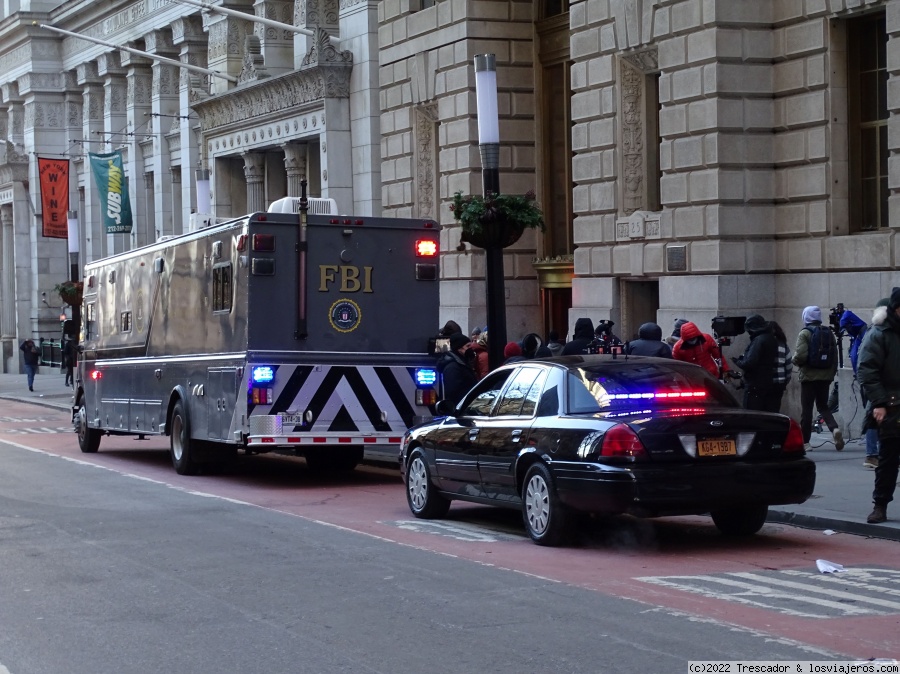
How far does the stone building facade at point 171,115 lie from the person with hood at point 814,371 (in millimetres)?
8443

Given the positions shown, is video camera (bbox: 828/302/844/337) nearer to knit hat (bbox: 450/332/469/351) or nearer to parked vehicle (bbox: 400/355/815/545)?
knit hat (bbox: 450/332/469/351)

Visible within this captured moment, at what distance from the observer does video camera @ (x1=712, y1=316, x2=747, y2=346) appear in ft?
65.2

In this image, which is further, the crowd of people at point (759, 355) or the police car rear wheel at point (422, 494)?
the crowd of people at point (759, 355)

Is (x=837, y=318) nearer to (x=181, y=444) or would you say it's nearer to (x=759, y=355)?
(x=759, y=355)

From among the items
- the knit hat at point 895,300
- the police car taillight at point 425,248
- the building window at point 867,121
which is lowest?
the knit hat at point 895,300

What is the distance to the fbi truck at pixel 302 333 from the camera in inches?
680

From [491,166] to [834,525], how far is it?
7.47m

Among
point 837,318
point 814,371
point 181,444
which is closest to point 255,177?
point 181,444

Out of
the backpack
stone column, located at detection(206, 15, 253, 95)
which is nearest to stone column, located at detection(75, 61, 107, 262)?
stone column, located at detection(206, 15, 253, 95)

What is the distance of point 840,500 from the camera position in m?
13.9

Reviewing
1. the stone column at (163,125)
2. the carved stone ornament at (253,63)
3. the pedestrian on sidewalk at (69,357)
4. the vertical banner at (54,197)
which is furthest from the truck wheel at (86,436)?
the vertical banner at (54,197)

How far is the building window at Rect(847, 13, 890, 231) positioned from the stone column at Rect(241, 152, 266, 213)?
22274mm

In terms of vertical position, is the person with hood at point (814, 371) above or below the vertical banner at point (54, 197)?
below

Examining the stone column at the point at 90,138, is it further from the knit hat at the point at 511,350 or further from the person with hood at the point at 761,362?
the person with hood at the point at 761,362
